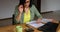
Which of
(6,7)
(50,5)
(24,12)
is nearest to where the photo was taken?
(24,12)

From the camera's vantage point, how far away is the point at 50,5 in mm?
5730

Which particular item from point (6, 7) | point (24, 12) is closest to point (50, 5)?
point (6, 7)

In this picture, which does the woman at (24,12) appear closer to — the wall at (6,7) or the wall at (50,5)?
the wall at (6,7)

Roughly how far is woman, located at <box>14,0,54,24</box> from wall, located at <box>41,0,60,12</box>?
322 cm

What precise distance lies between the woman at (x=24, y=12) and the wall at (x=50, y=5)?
322cm

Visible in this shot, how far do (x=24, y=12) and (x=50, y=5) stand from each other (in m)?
3.64

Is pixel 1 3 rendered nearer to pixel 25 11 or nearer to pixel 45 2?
pixel 45 2

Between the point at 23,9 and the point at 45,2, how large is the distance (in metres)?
3.44

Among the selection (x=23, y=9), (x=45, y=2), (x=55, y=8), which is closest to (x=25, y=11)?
(x=23, y=9)

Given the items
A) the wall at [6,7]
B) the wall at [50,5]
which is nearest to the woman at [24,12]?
the wall at [6,7]

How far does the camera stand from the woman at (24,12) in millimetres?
2168

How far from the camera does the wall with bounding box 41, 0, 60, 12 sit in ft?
18.2

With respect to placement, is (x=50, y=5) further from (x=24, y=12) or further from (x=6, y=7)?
(x=24, y=12)

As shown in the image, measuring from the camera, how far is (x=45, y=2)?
5559mm
